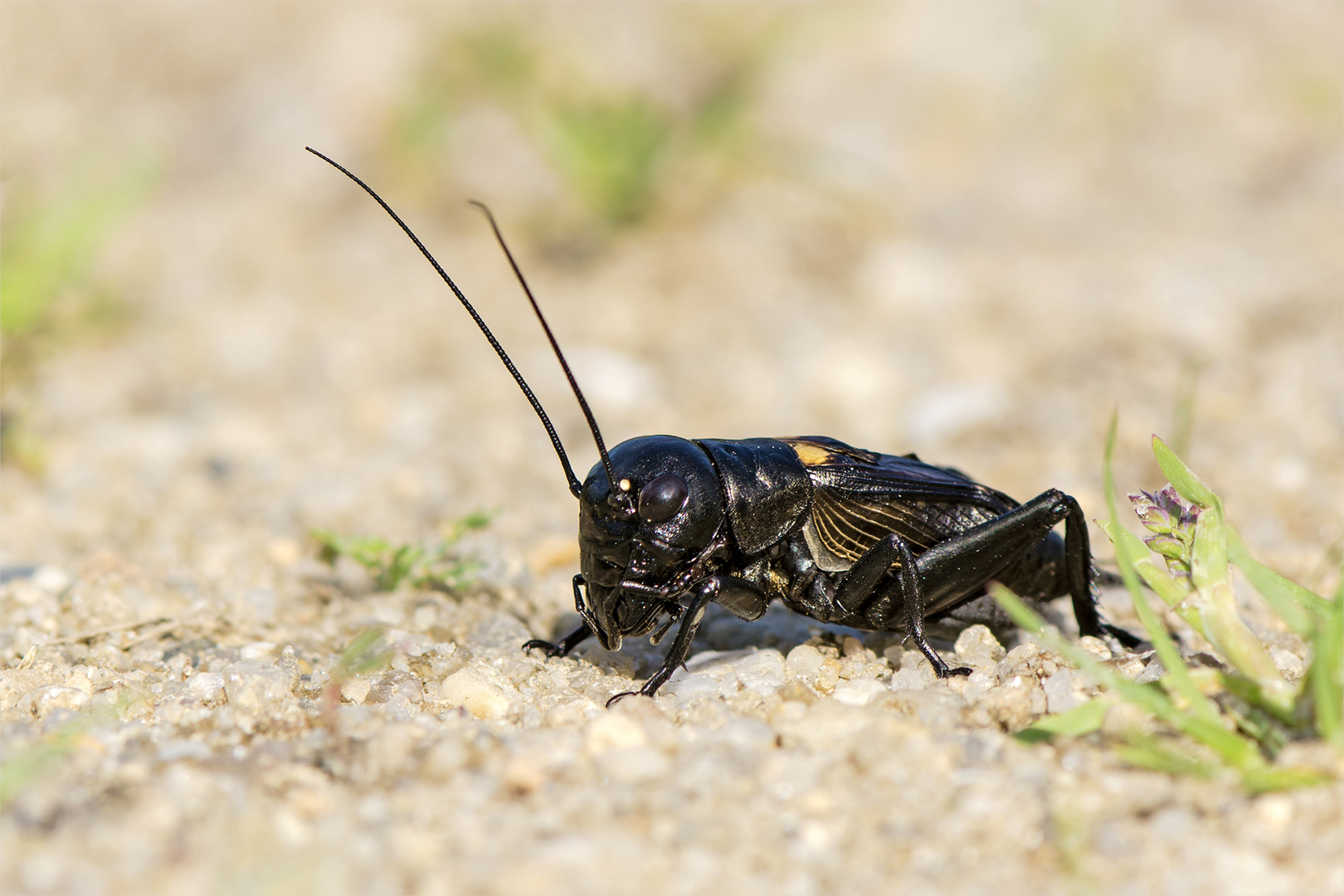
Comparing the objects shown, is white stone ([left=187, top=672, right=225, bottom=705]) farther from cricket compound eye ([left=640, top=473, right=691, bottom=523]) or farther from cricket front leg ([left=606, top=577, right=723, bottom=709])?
cricket compound eye ([left=640, top=473, right=691, bottom=523])

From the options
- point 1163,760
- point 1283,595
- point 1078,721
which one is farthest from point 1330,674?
point 1078,721

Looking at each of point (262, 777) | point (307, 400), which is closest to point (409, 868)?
point (262, 777)

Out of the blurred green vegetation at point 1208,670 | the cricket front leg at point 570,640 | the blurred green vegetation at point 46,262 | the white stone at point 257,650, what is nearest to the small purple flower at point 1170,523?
the blurred green vegetation at point 1208,670

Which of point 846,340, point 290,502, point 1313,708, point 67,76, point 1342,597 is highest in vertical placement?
point 67,76

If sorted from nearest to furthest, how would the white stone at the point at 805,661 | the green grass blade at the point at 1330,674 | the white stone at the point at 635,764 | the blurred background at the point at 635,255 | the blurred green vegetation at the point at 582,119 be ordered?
the green grass blade at the point at 1330,674 < the white stone at the point at 635,764 < the white stone at the point at 805,661 < the blurred background at the point at 635,255 < the blurred green vegetation at the point at 582,119

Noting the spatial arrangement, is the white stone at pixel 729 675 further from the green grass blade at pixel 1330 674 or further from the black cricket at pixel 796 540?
the green grass blade at pixel 1330 674

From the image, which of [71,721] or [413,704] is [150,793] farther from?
[413,704]
